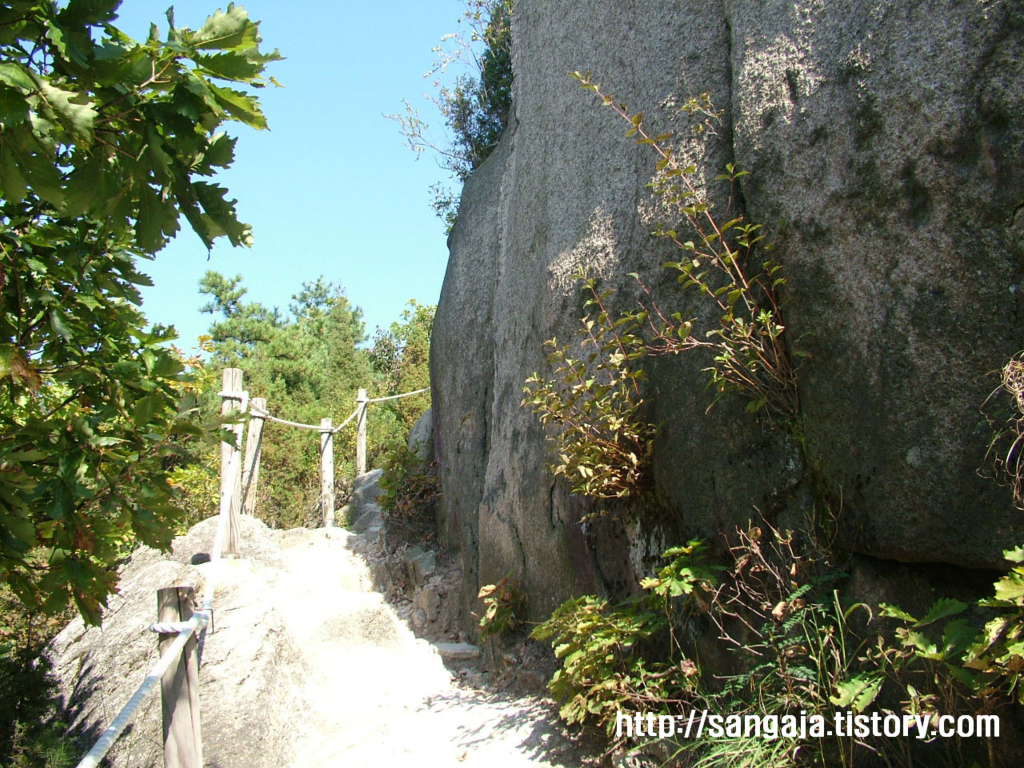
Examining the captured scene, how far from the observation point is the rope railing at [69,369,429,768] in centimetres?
271

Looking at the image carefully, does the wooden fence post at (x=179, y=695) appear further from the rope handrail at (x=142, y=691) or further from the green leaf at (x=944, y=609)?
the green leaf at (x=944, y=609)

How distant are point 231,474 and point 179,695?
10.2 feet

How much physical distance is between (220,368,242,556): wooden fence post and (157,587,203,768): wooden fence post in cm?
230

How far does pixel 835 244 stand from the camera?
2.90m

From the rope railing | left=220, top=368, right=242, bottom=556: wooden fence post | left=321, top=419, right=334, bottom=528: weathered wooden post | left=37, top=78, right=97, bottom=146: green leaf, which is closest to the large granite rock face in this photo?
the rope railing

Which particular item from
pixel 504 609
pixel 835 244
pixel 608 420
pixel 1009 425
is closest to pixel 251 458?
pixel 504 609

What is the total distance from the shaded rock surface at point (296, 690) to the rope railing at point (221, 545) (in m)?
0.22

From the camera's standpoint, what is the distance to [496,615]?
17.4 ft

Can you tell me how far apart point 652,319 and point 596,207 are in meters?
0.97

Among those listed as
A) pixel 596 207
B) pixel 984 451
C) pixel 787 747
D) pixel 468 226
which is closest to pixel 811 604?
pixel 787 747

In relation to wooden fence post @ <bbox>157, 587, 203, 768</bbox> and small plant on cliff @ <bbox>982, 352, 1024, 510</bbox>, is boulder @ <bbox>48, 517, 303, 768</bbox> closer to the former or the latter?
wooden fence post @ <bbox>157, 587, 203, 768</bbox>

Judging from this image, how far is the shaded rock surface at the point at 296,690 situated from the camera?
4324 mm

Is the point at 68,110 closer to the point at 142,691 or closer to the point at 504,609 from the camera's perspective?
the point at 142,691

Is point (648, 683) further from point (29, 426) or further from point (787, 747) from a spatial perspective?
point (29, 426)
